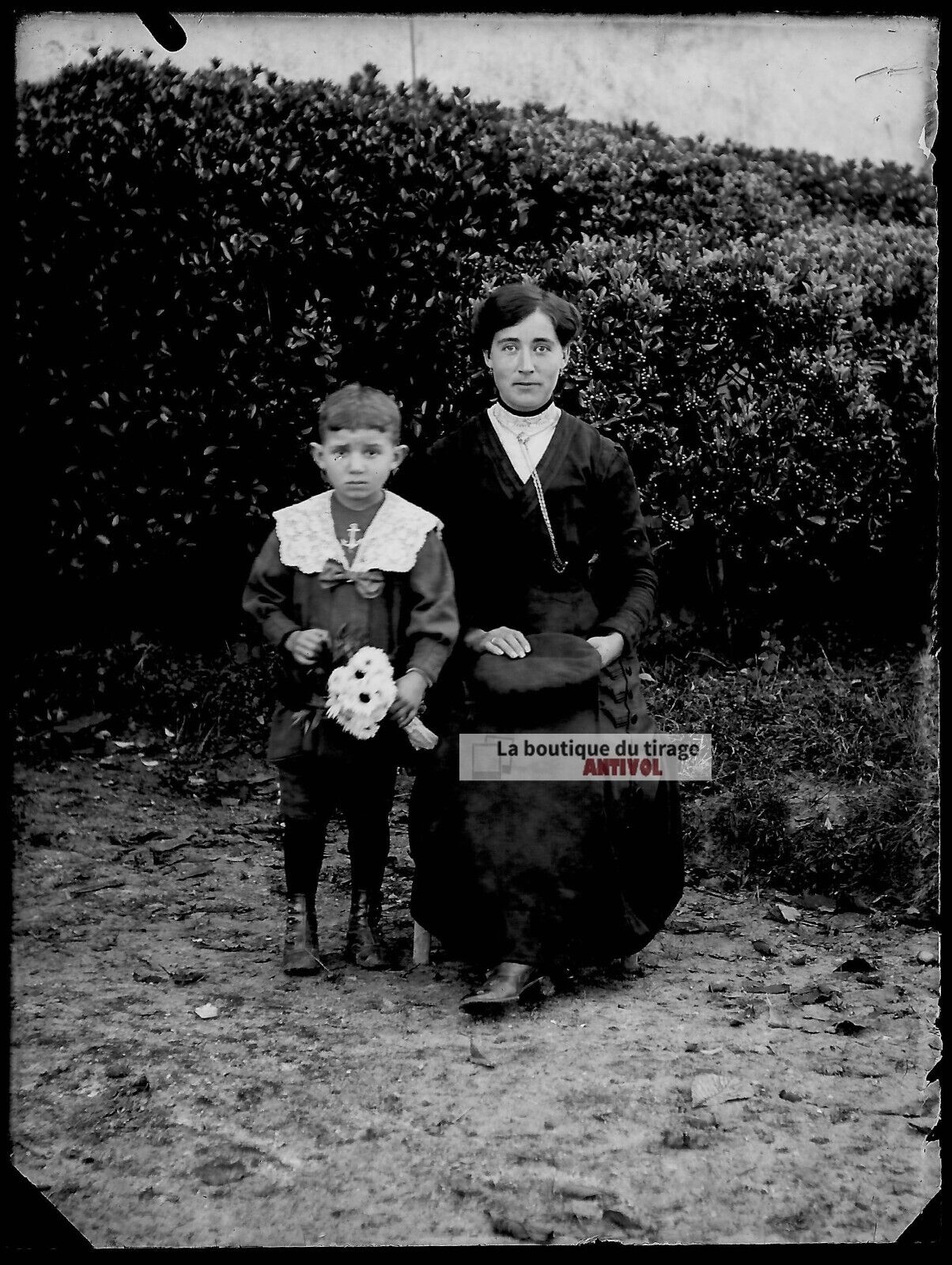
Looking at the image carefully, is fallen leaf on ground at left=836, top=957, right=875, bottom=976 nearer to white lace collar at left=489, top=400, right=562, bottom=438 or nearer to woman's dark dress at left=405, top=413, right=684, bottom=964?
woman's dark dress at left=405, top=413, right=684, bottom=964

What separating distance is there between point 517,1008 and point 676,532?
2.13 m

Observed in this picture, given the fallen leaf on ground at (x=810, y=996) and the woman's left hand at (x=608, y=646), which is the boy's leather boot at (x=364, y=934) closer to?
the woman's left hand at (x=608, y=646)

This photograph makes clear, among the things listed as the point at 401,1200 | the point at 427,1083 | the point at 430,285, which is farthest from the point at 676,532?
the point at 401,1200

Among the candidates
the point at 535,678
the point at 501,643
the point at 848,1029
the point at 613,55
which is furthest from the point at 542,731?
the point at 613,55

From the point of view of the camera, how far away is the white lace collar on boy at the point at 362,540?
3645mm

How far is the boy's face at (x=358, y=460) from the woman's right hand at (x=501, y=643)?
55 cm

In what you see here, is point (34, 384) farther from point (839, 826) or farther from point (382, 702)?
point (839, 826)

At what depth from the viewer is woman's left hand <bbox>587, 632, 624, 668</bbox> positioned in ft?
12.4

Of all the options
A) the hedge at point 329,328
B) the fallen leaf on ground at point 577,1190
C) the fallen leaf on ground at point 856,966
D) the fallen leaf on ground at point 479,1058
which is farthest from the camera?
the hedge at point 329,328

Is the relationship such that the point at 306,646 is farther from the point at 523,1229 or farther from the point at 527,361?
the point at 523,1229

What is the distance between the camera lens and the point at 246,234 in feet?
14.9

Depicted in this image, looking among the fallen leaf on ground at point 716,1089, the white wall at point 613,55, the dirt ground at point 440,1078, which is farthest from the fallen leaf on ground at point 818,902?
the white wall at point 613,55

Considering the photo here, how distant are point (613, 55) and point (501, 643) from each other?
70.7 inches

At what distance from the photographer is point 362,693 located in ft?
11.5
